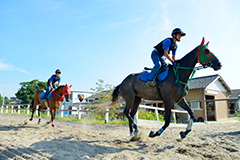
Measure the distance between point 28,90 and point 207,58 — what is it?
170ft

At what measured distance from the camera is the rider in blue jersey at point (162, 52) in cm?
506

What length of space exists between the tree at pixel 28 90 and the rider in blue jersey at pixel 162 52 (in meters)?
48.4

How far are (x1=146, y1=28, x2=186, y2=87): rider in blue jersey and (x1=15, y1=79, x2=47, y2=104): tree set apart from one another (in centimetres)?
4840

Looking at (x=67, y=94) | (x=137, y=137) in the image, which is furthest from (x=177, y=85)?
(x=67, y=94)

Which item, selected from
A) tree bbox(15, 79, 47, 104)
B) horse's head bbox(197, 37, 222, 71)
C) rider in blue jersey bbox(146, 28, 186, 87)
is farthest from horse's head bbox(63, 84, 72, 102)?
tree bbox(15, 79, 47, 104)

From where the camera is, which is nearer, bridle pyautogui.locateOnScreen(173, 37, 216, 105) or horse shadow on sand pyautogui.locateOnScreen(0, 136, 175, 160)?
horse shadow on sand pyautogui.locateOnScreen(0, 136, 175, 160)

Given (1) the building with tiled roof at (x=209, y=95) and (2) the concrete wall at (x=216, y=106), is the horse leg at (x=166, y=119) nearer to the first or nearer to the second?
(1) the building with tiled roof at (x=209, y=95)

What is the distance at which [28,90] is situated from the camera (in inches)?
1886

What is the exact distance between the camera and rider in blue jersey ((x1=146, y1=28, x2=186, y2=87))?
506cm

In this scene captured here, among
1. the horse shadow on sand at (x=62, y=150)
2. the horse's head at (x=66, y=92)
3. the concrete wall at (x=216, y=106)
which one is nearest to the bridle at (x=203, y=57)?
the horse shadow on sand at (x=62, y=150)

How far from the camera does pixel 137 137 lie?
5.19 metres

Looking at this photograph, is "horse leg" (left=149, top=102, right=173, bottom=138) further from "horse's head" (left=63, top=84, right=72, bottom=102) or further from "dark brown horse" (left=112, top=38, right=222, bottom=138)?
"horse's head" (left=63, top=84, right=72, bottom=102)

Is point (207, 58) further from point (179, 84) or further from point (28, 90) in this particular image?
point (28, 90)

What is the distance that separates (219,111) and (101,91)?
14.7 metres
